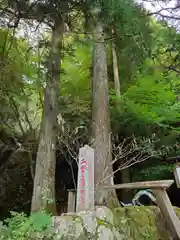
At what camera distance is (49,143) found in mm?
5809

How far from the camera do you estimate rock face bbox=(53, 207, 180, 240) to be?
324cm

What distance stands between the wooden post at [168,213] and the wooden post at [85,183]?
1199 millimetres

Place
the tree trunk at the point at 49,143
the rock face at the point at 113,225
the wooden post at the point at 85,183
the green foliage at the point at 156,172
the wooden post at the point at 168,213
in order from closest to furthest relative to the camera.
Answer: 1. the rock face at the point at 113,225
2. the wooden post at the point at 85,183
3. the wooden post at the point at 168,213
4. the tree trunk at the point at 49,143
5. the green foliage at the point at 156,172

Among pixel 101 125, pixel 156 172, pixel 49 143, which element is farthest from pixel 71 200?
pixel 156 172

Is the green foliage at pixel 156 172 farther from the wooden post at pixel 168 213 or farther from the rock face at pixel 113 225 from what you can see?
the wooden post at pixel 168 213

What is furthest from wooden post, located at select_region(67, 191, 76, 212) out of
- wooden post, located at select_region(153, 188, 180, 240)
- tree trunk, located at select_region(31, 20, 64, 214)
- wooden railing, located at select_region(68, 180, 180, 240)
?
wooden post, located at select_region(153, 188, 180, 240)

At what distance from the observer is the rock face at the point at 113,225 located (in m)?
3.24

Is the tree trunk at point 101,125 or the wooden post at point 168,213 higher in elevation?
the tree trunk at point 101,125

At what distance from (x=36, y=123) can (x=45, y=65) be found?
3241 millimetres

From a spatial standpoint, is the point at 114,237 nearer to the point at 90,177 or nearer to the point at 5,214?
the point at 90,177

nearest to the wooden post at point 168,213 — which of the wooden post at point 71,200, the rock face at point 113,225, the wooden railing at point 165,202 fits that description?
the wooden railing at point 165,202

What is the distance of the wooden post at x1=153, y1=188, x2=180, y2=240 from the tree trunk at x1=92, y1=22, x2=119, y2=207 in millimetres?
1229

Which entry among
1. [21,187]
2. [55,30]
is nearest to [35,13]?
[55,30]

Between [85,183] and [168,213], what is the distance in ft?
4.71
